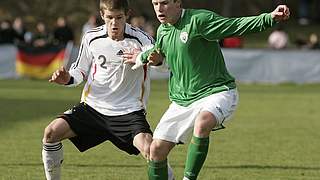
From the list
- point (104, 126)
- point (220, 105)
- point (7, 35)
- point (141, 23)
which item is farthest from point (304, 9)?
point (220, 105)

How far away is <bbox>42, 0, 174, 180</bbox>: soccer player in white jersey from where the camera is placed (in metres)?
8.91

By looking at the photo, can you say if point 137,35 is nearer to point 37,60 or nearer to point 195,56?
point 195,56

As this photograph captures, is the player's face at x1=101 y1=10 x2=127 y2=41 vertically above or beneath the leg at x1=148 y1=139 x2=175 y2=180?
above

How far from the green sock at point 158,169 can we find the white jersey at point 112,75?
81 cm

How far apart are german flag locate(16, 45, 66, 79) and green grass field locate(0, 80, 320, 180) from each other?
480 cm

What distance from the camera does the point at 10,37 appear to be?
31.7m

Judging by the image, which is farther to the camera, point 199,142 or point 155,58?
point 155,58

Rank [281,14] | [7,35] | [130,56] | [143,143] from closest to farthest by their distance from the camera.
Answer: [281,14] → [143,143] → [130,56] → [7,35]

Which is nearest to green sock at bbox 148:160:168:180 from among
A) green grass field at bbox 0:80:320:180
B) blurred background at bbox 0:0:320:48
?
green grass field at bbox 0:80:320:180

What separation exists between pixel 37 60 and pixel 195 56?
2073 centimetres

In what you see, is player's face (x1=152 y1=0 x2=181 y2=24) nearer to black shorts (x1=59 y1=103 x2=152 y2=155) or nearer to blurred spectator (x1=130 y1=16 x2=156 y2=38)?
black shorts (x1=59 y1=103 x2=152 y2=155)

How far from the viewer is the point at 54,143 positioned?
897cm

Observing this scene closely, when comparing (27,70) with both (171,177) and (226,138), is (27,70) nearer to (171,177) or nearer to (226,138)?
(226,138)

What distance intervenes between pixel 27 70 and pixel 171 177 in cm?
2069
